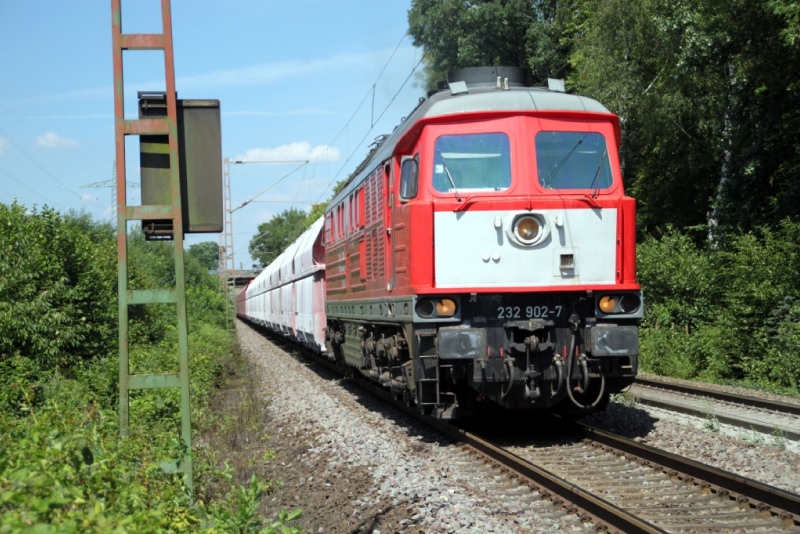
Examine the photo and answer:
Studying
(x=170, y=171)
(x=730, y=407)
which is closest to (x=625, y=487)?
(x=170, y=171)

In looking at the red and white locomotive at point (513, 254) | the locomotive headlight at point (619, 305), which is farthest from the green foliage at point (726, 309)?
the red and white locomotive at point (513, 254)

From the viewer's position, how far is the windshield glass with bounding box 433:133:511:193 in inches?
342

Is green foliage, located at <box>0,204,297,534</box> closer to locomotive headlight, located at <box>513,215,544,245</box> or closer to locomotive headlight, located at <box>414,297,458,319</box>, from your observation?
locomotive headlight, located at <box>414,297,458,319</box>

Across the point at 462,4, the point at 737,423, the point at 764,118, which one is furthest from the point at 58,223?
the point at 462,4

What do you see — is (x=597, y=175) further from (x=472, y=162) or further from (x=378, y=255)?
(x=378, y=255)

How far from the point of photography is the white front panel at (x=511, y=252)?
8.44 metres

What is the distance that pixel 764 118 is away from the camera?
20.9 meters

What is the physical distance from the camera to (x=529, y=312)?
8.52m

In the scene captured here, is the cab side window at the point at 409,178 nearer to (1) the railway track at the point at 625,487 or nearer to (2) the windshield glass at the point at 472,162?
(2) the windshield glass at the point at 472,162

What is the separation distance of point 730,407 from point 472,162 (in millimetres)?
5431

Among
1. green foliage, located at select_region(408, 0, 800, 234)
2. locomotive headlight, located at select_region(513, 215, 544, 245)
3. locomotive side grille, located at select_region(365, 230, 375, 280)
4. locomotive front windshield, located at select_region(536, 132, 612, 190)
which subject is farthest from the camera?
green foliage, located at select_region(408, 0, 800, 234)

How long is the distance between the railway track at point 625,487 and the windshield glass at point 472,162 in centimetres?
265

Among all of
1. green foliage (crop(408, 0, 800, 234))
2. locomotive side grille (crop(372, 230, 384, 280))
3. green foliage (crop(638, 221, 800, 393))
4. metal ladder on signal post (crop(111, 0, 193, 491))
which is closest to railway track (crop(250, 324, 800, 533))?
locomotive side grille (crop(372, 230, 384, 280))

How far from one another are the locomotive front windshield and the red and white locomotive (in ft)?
0.03
